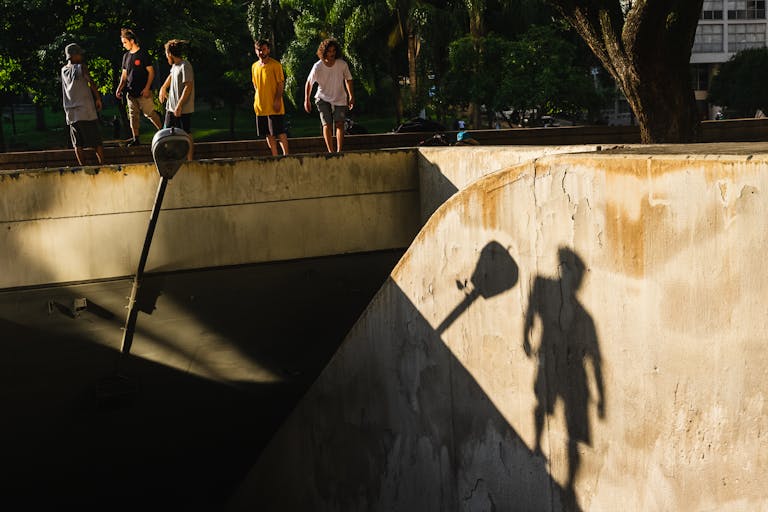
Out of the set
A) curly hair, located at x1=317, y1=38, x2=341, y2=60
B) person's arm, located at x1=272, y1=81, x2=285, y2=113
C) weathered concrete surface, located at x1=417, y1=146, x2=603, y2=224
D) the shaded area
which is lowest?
the shaded area

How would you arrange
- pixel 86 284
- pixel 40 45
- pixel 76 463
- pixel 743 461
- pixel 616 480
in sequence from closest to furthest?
pixel 743 461 → pixel 616 480 → pixel 86 284 → pixel 76 463 → pixel 40 45

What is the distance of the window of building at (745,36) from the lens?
221ft

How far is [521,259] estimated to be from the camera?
219 inches

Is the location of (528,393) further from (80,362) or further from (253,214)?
(80,362)

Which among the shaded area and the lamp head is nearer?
the lamp head

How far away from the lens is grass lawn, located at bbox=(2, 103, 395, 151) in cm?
4894

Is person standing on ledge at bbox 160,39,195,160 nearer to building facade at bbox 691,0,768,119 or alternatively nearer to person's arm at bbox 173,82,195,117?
person's arm at bbox 173,82,195,117

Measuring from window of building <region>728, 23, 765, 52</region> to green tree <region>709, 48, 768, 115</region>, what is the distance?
→ 33.8 feet

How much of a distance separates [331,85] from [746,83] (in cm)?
5029

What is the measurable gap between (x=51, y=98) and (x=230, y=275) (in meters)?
24.7

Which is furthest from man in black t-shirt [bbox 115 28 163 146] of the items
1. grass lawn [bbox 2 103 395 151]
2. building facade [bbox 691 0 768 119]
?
building facade [bbox 691 0 768 119]

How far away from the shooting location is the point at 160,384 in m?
11.0

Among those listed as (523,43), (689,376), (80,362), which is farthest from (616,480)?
(523,43)

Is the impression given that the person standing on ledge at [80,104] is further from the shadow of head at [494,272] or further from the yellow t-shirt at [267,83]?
the shadow of head at [494,272]
